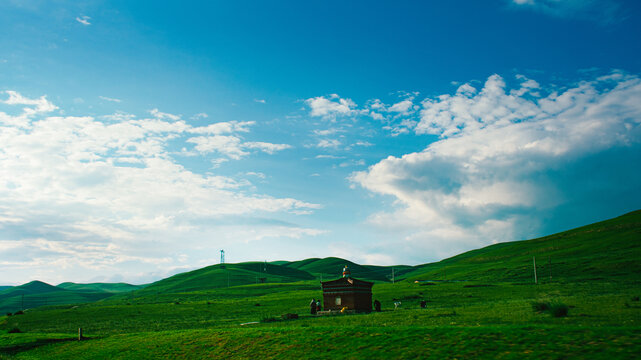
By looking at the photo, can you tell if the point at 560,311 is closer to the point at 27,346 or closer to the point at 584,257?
the point at 27,346

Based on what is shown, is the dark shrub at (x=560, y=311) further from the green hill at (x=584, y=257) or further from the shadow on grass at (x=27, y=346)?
the green hill at (x=584, y=257)

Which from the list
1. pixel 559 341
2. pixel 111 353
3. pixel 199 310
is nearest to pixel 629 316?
pixel 559 341

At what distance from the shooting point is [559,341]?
2267 cm

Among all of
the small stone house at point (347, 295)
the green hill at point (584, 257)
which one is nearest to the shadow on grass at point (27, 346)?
the small stone house at point (347, 295)

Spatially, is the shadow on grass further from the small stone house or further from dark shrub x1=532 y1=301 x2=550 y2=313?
dark shrub x1=532 y1=301 x2=550 y2=313

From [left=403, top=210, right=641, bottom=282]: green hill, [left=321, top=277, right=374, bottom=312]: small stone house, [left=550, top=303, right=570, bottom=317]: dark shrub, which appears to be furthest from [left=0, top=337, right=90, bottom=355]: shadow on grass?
[left=403, top=210, right=641, bottom=282]: green hill

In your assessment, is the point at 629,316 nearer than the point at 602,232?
Yes

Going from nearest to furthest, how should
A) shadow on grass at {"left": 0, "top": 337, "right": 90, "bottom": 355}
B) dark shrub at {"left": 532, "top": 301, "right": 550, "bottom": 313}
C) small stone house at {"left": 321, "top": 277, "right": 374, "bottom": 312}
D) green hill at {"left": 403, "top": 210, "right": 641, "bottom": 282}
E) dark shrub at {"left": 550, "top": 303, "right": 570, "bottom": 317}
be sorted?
dark shrub at {"left": 550, "top": 303, "right": 570, "bottom": 317}
dark shrub at {"left": 532, "top": 301, "right": 550, "bottom": 313}
shadow on grass at {"left": 0, "top": 337, "right": 90, "bottom": 355}
small stone house at {"left": 321, "top": 277, "right": 374, "bottom": 312}
green hill at {"left": 403, "top": 210, "right": 641, "bottom": 282}

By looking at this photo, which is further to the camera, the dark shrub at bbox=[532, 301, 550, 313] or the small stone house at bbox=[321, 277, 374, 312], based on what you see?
the small stone house at bbox=[321, 277, 374, 312]

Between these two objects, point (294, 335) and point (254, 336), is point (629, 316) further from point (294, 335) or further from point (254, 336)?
point (254, 336)

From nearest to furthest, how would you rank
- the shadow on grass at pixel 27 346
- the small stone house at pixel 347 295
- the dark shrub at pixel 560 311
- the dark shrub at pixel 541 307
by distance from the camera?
the dark shrub at pixel 560 311 < the dark shrub at pixel 541 307 < the shadow on grass at pixel 27 346 < the small stone house at pixel 347 295

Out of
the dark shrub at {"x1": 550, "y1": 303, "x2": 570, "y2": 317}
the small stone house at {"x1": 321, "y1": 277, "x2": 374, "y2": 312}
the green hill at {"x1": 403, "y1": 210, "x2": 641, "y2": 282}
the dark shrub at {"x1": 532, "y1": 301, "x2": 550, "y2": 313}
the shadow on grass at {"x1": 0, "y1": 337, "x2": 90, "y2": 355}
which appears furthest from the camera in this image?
the green hill at {"x1": 403, "y1": 210, "x2": 641, "y2": 282}

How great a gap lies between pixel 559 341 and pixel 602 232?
154830 mm

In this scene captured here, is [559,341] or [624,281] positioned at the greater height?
[559,341]
